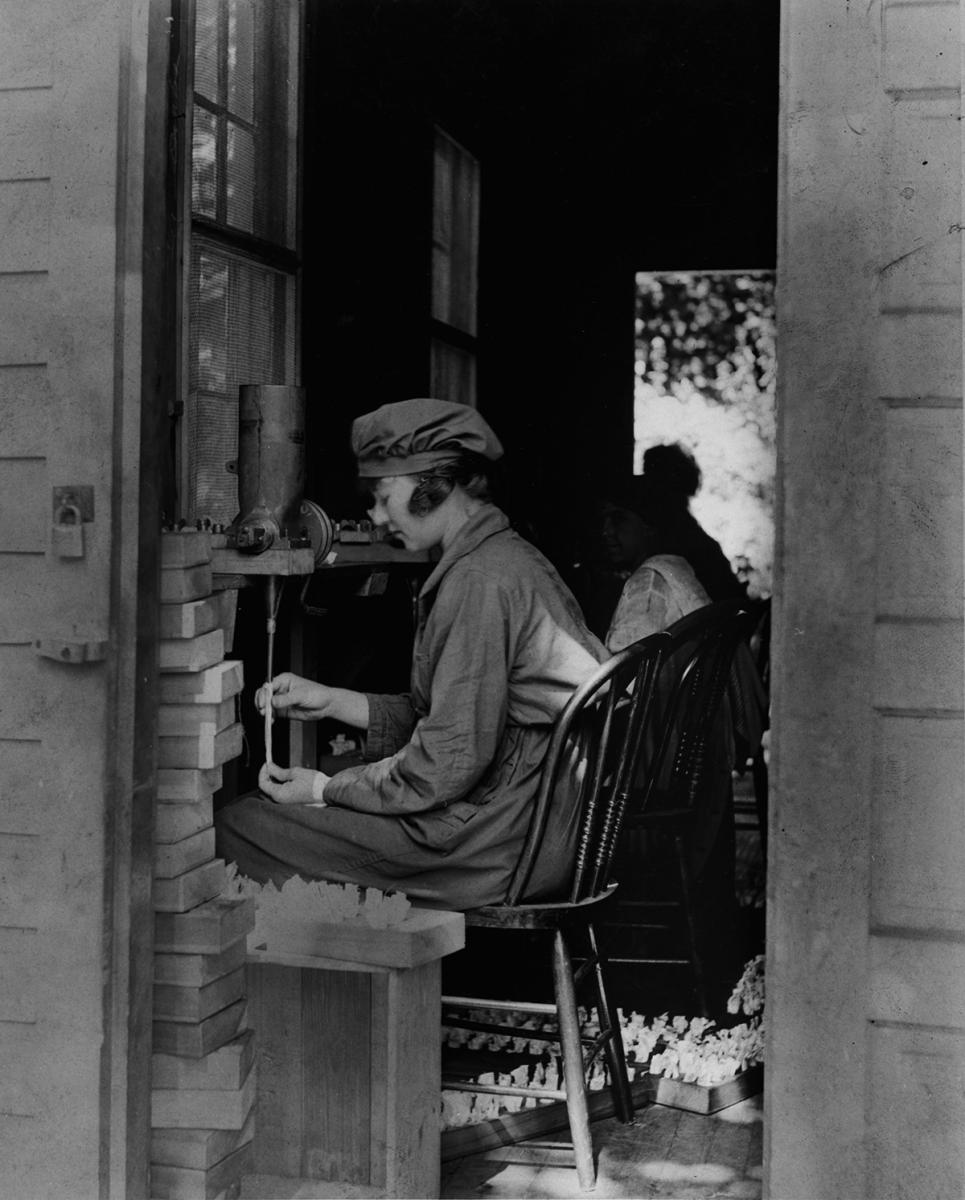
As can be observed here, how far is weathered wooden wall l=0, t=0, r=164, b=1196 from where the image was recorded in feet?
7.87

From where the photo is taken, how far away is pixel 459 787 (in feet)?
9.93

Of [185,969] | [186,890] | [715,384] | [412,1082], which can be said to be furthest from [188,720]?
[715,384]

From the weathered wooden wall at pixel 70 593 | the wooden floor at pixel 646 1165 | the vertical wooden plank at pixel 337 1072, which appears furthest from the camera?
the wooden floor at pixel 646 1165

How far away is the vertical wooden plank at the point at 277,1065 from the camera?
8.93 feet

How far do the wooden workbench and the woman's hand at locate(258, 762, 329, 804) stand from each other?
1.47 ft

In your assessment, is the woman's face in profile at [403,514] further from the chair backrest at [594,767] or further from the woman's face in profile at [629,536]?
the woman's face in profile at [629,536]

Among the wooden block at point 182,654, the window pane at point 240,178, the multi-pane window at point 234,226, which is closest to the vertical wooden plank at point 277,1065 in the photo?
the wooden block at point 182,654

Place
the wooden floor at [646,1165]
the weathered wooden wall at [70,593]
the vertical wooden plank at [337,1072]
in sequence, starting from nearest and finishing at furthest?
1. the weathered wooden wall at [70,593]
2. the vertical wooden plank at [337,1072]
3. the wooden floor at [646,1165]

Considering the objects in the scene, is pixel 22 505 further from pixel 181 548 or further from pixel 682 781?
pixel 682 781

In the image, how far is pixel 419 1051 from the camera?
278 cm

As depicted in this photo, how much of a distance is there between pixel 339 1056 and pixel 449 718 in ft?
2.27

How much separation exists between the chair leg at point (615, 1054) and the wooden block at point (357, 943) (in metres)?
0.58

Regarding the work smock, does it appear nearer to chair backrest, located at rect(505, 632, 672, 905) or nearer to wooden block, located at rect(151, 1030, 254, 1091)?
chair backrest, located at rect(505, 632, 672, 905)

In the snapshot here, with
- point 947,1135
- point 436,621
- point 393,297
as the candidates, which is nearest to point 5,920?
point 436,621
